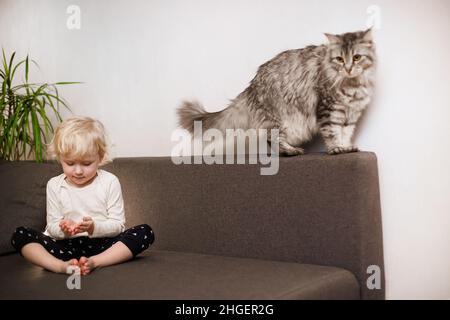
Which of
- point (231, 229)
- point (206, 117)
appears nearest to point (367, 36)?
point (206, 117)

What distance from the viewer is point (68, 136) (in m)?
1.61

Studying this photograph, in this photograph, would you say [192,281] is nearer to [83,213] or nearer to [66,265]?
[66,265]

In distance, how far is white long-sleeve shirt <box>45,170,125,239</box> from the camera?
1672 millimetres

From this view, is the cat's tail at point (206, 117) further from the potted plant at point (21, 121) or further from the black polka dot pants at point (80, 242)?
the potted plant at point (21, 121)

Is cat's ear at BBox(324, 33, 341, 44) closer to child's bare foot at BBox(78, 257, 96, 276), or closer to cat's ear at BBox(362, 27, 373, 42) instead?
cat's ear at BBox(362, 27, 373, 42)

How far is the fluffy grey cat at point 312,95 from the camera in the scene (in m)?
1.60

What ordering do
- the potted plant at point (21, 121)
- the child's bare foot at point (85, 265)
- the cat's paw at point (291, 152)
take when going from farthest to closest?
the potted plant at point (21, 121) < the cat's paw at point (291, 152) < the child's bare foot at point (85, 265)

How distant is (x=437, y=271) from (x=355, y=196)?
1.39ft

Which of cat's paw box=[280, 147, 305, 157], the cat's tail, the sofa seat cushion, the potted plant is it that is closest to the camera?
the sofa seat cushion

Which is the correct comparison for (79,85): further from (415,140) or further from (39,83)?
(415,140)

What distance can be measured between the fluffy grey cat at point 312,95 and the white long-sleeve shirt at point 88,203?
475 mm

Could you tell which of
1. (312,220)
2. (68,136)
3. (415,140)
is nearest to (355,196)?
(312,220)

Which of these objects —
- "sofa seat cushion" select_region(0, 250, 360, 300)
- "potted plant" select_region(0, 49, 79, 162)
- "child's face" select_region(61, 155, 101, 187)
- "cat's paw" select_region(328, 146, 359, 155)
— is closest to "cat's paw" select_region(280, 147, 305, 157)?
"cat's paw" select_region(328, 146, 359, 155)

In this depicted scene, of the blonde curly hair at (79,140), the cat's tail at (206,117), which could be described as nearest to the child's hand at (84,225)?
the blonde curly hair at (79,140)
